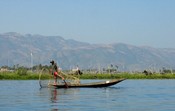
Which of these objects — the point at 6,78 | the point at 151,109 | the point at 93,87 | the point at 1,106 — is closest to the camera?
the point at 151,109

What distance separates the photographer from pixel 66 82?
153 ft

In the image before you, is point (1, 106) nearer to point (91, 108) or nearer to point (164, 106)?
point (91, 108)

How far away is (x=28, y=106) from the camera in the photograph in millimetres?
25484

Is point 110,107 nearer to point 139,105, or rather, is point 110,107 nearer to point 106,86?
point 139,105

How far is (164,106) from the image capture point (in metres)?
25.1

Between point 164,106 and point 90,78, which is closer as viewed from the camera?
point 164,106

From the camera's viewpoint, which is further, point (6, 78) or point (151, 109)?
point (6, 78)

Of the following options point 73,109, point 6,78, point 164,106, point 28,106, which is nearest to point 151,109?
point 164,106

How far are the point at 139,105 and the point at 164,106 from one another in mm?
1384

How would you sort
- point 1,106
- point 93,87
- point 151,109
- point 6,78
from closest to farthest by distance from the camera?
point 151,109 < point 1,106 < point 93,87 < point 6,78

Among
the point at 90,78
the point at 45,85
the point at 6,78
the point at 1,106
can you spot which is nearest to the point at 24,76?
the point at 6,78

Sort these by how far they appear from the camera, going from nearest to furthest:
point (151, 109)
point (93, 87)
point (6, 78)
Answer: point (151, 109) < point (93, 87) < point (6, 78)

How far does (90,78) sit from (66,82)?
32081mm

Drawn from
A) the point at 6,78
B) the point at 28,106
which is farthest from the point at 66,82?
the point at 6,78
